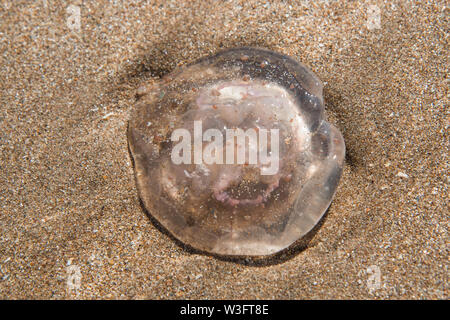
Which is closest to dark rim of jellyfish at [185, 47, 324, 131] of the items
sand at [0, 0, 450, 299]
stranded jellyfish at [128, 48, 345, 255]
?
stranded jellyfish at [128, 48, 345, 255]

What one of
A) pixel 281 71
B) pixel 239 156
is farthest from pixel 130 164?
pixel 281 71

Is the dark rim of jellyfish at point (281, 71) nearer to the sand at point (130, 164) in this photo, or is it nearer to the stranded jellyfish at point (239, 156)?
the stranded jellyfish at point (239, 156)

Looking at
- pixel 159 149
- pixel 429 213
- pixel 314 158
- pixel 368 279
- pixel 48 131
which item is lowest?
pixel 368 279

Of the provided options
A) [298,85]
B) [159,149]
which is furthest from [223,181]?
[298,85]

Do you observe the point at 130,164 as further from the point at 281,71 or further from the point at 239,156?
the point at 281,71

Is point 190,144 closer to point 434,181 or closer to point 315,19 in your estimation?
point 315,19
